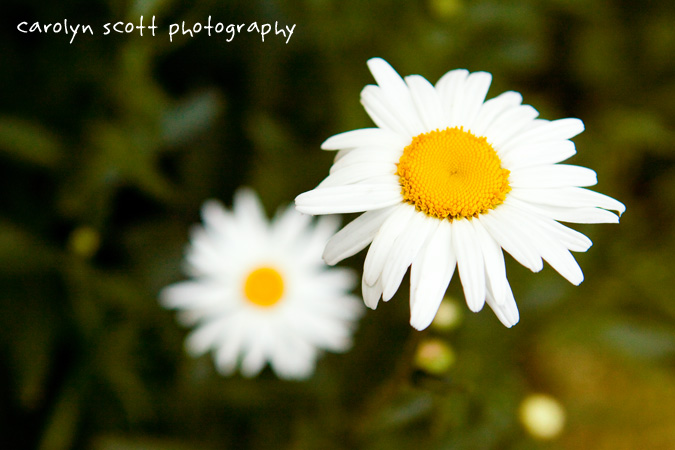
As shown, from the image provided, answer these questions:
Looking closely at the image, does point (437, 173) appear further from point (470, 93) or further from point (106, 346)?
point (106, 346)

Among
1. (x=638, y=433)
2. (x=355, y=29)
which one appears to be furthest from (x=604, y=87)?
(x=638, y=433)

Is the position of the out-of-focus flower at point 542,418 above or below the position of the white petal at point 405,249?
below

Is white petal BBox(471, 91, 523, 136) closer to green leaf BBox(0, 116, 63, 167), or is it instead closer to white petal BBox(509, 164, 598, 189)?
white petal BBox(509, 164, 598, 189)

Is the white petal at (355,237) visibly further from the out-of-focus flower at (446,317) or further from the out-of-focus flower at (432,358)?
the out-of-focus flower at (446,317)

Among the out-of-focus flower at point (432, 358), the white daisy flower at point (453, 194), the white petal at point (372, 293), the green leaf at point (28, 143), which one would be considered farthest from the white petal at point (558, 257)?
the green leaf at point (28, 143)

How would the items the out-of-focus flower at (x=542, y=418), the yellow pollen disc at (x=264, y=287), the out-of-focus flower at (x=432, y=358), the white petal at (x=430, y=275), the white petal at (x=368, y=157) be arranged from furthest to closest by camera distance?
the yellow pollen disc at (x=264, y=287) → the out-of-focus flower at (x=542, y=418) → the out-of-focus flower at (x=432, y=358) → the white petal at (x=368, y=157) → the white petal at (x=430, y=275)

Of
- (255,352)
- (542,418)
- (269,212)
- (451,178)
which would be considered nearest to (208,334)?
(255,352)

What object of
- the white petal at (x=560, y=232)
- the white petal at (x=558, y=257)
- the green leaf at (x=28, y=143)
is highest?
the green leaf at (x=28, y=143)
